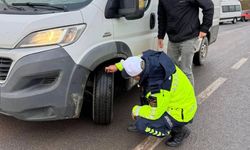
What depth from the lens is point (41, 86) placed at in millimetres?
2988

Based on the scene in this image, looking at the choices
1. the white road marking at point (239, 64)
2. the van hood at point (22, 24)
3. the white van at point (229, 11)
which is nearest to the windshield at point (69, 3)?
the van hood at point (22, 24)

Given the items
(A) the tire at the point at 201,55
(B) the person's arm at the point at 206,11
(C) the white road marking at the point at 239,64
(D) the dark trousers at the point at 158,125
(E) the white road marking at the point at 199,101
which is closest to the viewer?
(D) the dark trousers at the point at 158,125

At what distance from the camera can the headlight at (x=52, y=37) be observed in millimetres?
2924

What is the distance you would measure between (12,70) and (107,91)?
1068 millimetres

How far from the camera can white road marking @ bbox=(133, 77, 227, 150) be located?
3.36 metres

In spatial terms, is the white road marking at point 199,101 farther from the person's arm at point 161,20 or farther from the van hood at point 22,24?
the van hood at point 22,24

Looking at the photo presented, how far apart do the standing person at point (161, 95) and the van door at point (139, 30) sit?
585mm

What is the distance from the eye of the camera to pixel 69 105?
10.3 feet

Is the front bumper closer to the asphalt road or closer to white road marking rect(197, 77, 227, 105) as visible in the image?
the asphalt road


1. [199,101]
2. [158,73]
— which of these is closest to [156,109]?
[158,73]

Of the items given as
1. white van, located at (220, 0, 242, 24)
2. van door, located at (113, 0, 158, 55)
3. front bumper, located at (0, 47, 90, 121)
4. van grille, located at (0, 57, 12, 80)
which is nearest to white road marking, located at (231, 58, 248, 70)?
van door, located at (113, 0, 158, 55)

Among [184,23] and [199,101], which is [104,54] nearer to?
[184,23]

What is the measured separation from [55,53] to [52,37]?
0.53 ft

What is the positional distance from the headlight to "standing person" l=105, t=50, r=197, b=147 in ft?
1.87
